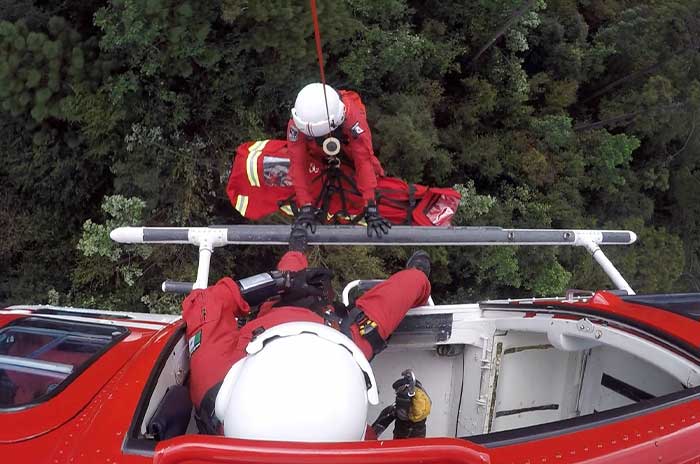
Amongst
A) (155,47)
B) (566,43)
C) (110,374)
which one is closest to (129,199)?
(155,47)

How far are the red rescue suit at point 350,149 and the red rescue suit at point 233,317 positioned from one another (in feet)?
3.66

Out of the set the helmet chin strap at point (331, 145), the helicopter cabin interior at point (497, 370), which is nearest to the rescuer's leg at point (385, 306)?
the helicopter cabin interior at point (497, 370)

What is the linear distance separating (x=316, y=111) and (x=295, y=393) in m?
2.20

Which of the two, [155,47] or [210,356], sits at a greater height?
[155,47]

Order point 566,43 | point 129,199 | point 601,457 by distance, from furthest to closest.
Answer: point 566,43
point 129,199
point 601,457

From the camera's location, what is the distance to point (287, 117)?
278 inches

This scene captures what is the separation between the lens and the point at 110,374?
72.8 inches

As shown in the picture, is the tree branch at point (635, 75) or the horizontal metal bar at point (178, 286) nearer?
the horizontal metal bar at point (178, 286)

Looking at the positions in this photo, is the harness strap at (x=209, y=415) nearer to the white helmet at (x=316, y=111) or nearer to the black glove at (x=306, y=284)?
the black glove at (x=306, y=284)

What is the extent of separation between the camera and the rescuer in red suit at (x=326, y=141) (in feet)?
10.6

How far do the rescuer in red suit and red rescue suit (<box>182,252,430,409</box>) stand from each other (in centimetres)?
69

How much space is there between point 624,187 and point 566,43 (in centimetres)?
349

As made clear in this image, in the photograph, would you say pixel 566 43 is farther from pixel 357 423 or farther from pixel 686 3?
pixel 357 423

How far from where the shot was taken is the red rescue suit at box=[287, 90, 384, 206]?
352cm
